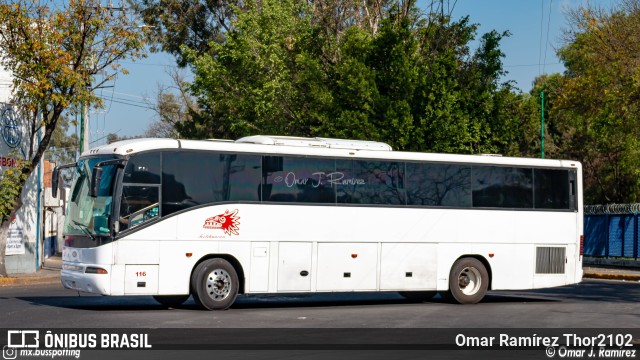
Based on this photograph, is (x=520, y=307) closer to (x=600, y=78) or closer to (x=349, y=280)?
(x=349, y=280)

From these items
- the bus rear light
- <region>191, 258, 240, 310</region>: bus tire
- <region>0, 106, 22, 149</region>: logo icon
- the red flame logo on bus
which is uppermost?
<region>0, 106, 22, 149</region>: logo icon

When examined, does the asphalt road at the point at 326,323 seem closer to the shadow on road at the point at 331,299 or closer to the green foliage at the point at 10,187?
the shadow on road at the point at 331,299

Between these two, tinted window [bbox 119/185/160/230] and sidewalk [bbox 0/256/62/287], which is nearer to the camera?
tinted window [bbox 119/185/160/230]

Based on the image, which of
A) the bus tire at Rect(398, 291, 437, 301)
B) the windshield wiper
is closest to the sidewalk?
the windshield wiper

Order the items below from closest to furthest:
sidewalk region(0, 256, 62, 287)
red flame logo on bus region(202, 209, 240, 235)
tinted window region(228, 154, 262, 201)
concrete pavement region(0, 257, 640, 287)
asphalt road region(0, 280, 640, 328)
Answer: asphalt road region(0, 280, 640, 328) < red flame logo on bus region(202, 209, 240, 235) < tinted window region(228, 154, 262, 201) < sidewalk region(0, 256, 62, 287) < concrete pavement region(0, 257, 640, 287)

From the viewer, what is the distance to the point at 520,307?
21.2 m

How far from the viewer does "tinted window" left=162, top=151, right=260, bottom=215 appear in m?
18.7

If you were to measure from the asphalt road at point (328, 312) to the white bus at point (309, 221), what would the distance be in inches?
23.9

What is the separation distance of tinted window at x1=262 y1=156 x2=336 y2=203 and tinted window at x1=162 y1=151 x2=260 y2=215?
28 cm

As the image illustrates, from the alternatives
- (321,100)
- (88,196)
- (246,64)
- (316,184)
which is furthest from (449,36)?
(88,196)

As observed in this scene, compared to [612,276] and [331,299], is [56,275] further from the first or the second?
[612,276]

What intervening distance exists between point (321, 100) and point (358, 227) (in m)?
16.1

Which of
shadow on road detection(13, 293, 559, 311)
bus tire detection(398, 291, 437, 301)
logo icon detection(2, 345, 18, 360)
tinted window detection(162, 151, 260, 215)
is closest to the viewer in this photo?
logo icon detection(2, 345, 18, 360)

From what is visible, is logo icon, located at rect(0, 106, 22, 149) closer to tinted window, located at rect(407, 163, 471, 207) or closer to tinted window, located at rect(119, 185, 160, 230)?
tinted window, located at rect(119, 185, 160, 230)
